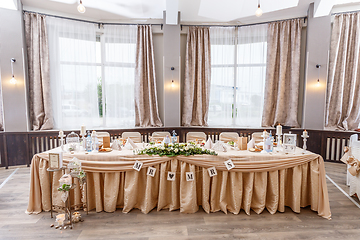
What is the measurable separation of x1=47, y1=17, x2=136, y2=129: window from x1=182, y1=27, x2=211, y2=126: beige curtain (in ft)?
4.98

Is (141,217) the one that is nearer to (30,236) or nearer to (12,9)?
(30,236)

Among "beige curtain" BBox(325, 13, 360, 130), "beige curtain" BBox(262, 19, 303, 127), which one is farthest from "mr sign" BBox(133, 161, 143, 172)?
"beige curtain" BBox(325, 13, 360, 130)

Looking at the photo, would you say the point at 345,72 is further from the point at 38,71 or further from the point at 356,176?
the point at 38,71

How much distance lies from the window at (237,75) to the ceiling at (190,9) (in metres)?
0.41

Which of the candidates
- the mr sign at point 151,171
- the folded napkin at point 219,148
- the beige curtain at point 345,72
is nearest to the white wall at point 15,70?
the mr sign at point 151,171

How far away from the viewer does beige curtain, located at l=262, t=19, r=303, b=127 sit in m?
5.09

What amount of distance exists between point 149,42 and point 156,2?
0.99m

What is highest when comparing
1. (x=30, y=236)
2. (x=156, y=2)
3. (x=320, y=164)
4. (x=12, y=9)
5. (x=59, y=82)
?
(x=156, y=2)

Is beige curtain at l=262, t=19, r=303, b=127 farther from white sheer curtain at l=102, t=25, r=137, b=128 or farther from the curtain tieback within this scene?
white sheer curtain at l=102, t=25, r=137, b=128

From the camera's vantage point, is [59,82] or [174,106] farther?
[174,106]

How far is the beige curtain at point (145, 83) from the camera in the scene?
17.4 feet

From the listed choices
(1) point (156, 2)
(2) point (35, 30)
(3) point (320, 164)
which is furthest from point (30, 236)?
(1) point (156, 2)

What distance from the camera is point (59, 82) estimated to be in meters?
5.00

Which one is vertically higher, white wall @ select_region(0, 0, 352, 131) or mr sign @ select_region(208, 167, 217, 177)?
white wall @ select_region(0, 0, 352, 131)
